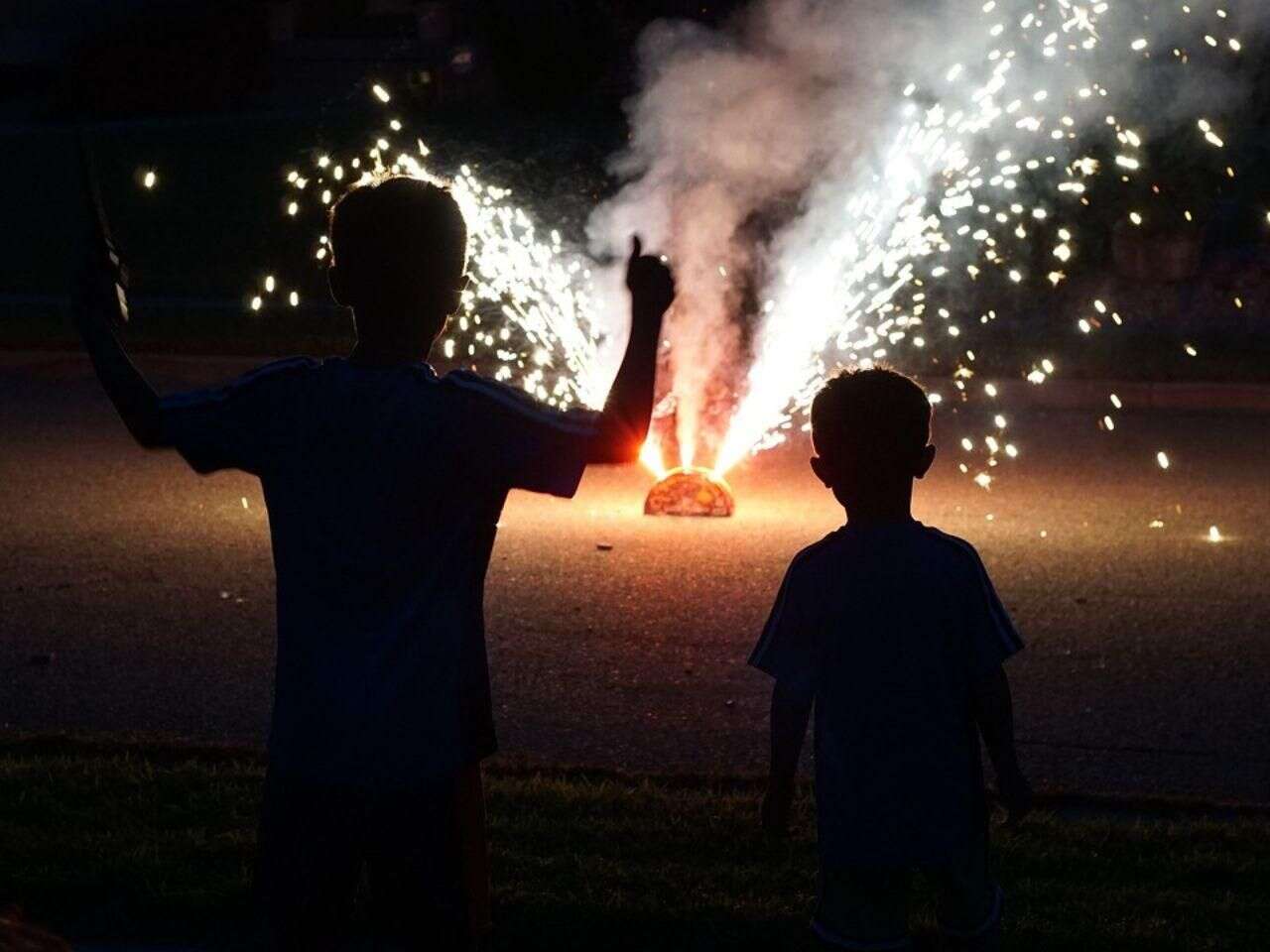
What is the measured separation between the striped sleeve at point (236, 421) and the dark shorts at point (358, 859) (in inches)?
17.7

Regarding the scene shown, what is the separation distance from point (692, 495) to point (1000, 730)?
22.4ft

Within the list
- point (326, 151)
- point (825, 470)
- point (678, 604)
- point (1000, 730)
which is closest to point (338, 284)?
point (825, 470)

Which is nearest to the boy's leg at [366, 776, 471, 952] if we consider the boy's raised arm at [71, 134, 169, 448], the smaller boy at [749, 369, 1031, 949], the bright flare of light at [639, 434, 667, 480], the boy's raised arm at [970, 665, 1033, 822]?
the boy's raised arm at [71, 134, 169, 448]

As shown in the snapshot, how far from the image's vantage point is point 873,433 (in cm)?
355

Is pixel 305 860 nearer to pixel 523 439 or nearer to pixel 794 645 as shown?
pixel 523 439

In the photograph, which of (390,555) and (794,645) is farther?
(794,645)

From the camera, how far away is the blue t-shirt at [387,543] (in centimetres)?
296

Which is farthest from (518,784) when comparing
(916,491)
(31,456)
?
(31,456)

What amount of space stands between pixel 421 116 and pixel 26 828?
21765 mm

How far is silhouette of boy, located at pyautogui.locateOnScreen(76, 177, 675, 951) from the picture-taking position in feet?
9.70

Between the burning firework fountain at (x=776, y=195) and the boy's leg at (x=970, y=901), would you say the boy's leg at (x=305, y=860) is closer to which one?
the boy's leg at (x=970, y=901)

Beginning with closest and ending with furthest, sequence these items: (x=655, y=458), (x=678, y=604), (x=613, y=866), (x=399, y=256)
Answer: (x=399, y=256), (x=613, y=866), (x=678, y=604), (x=655, y=458)

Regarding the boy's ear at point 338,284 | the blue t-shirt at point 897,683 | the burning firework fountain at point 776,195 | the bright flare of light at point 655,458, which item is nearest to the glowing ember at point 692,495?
the burning firework fountain at point 776,195

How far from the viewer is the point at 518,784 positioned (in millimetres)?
5758
